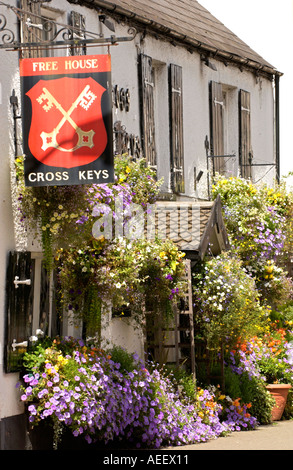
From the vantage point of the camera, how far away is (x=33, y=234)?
30.6 feet

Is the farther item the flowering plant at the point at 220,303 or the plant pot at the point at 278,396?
the plant pot at the point at 278,396

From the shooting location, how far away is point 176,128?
14266 mm

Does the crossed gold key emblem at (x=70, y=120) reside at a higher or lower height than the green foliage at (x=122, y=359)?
higher

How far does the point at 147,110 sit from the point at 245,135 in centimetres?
433

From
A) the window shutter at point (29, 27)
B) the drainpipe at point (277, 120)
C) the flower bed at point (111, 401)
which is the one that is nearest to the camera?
the flower bed at point (111, 401)

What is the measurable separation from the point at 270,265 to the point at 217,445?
5.29m

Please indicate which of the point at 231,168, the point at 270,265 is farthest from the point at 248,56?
the point at 270,265

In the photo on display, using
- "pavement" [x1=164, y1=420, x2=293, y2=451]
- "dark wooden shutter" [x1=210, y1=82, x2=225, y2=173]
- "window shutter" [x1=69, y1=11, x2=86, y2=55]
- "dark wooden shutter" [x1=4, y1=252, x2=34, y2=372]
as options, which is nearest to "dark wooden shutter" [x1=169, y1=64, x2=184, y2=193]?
"dark wooden shutter" [x1=210, y1=82, x2=225, y2=173]

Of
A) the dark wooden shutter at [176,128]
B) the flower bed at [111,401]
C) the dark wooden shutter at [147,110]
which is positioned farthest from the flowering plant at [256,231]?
the flower bed at [111,401]

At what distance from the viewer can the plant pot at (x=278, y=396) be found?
12805 mm

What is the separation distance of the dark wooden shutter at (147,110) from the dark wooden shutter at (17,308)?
167 inches

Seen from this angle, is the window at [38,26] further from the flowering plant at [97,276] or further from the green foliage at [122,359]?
the green foliage at [122,359]

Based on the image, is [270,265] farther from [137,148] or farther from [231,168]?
[137,148]

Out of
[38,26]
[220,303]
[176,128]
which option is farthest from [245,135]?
[38,26]
